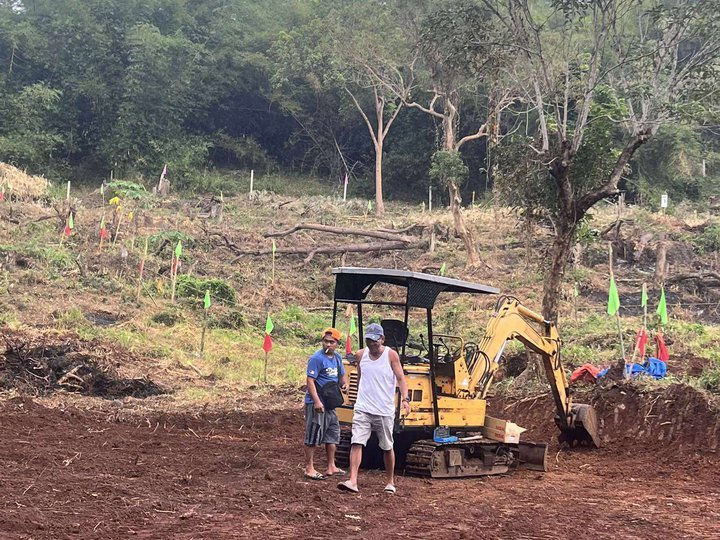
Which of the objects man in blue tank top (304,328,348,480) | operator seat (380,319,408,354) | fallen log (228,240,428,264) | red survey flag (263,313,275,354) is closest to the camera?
man in blue tank top (304,328,348,480)

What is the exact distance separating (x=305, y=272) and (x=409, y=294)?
19178mm

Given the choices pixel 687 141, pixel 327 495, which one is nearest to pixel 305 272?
pixel 327 495

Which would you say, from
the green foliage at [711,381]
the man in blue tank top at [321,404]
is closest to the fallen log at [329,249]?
the green foliage at [711,381]

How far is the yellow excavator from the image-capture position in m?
8.76

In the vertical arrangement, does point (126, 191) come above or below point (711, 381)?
above

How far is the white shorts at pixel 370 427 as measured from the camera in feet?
25.7

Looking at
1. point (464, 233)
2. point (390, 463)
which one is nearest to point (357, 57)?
point (464, 233)

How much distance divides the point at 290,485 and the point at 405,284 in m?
2.52

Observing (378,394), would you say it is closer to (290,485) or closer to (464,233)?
(290,485)

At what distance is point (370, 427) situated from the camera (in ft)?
25.9

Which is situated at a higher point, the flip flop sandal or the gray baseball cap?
the gray baseball cap

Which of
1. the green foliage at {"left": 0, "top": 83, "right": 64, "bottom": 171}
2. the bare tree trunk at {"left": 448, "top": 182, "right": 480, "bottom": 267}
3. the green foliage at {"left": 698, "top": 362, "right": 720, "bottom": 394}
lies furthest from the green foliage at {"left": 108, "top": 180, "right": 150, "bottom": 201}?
the green foliage at {"left": 698, "top": 362, "right": 720, "bottom": 394}

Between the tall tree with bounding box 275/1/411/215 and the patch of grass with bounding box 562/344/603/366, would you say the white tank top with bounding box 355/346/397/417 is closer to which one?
the patch of grass with bounding box 562/344/603/366

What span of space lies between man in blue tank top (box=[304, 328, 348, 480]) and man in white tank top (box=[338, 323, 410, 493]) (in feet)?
1.43
